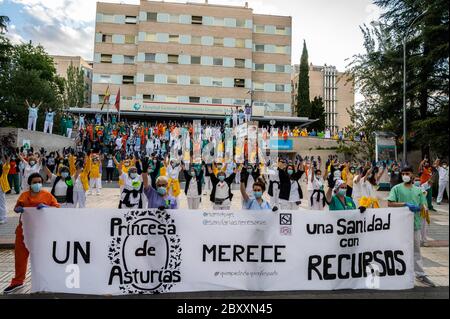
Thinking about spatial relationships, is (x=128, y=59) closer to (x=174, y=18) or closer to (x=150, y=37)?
(x=150, y=37)

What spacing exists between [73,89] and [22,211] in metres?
66.2

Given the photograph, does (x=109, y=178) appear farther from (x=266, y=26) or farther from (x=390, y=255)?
(x=266, y=26)

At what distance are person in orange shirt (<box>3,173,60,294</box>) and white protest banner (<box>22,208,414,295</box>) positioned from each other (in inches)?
Answer: 11.1

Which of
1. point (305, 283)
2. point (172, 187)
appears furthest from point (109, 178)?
point (305, 283)

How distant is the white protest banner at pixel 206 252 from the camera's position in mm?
5266

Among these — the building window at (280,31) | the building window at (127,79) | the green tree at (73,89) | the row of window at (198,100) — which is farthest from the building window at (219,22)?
the green tree at (73,89)

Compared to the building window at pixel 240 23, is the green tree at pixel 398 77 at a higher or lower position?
lower

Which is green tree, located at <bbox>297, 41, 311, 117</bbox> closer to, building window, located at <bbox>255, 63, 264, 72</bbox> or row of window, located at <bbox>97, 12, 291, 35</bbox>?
building window, located at <bbox>255, 63, 264, 72</bbox>

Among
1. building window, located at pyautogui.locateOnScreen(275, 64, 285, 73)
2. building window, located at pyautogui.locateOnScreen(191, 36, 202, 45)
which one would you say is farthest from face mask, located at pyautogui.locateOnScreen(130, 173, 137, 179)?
building window, located at pyautogui.locateOnScreen(275, 64, 285, 73)

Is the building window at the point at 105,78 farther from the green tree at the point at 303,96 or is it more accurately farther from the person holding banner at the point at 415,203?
the person holding banner at the point at 415,203

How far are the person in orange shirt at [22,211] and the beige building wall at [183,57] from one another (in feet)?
162

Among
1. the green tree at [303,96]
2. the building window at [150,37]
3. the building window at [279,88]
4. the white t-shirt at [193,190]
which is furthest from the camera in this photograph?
the green tree at [303,96]

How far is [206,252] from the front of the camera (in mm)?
5410

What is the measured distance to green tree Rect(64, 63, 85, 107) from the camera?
64.4 m
